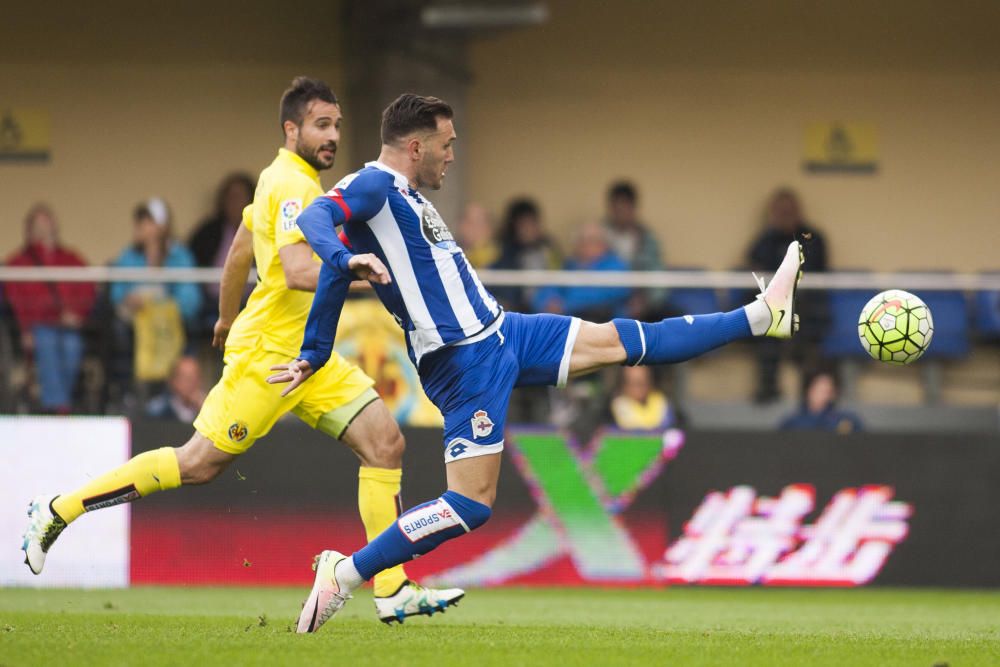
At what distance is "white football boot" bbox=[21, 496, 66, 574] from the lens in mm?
7051

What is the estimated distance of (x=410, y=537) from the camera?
248 inches

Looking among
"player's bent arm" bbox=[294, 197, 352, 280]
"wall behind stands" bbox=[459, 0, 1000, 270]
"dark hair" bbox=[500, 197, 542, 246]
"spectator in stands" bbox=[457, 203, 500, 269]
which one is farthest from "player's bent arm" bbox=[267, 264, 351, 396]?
"wall behind stands" bbox=[459, 0, 1000, 270]

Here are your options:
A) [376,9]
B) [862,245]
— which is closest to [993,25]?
[862,245]

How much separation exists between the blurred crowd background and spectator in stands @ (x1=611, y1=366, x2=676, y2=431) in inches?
0.7

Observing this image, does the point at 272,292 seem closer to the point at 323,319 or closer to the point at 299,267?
the point at 299,267

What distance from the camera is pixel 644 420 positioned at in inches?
457

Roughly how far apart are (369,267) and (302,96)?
186 centimetres

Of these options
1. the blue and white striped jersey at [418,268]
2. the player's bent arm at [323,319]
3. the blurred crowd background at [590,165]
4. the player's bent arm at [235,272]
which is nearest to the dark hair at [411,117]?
the blue and white striped jersey at [418,268]

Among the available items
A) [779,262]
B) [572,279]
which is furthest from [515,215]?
[779,262]

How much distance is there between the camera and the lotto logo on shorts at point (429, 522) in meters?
6.31

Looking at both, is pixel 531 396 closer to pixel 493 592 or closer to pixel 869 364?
pixel 493 592

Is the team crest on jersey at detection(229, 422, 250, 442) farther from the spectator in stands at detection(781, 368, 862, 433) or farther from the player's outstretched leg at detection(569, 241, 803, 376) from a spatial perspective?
the spectator in stands at detection(781, 368, 862, 433)

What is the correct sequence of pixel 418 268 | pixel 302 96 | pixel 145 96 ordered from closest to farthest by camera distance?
pixel 418 268
pixel 302 96
pixel 145 96

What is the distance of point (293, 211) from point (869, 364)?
26.5 ft
